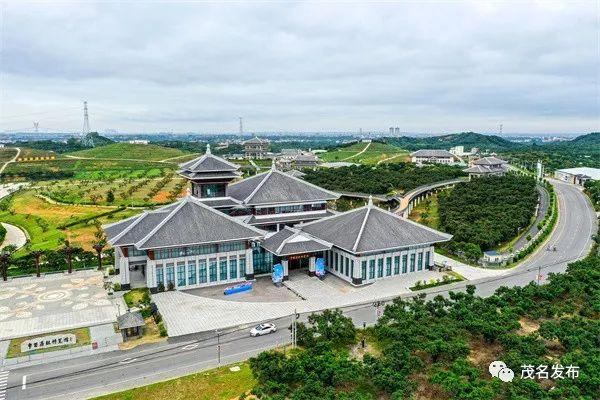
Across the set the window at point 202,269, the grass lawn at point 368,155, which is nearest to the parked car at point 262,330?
the window at point 202,269

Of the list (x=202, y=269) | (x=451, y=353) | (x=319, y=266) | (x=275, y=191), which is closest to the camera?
(x=451, y=353)

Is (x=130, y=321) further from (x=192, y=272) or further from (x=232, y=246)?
(x=232, y=246)

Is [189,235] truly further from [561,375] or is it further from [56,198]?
[56,198]

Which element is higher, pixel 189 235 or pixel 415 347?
pixel 189 235

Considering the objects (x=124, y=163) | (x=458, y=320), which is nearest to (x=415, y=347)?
(x=458, y=320)

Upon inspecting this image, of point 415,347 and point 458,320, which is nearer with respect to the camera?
point 415,347

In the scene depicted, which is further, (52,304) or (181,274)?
(181,274)

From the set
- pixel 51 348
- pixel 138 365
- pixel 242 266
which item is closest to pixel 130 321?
pixel 138 365

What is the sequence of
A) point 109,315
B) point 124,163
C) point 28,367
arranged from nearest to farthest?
point 28,367 < point 109,315 < point 124,163
